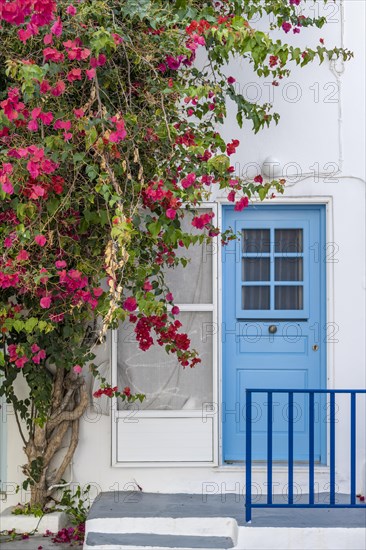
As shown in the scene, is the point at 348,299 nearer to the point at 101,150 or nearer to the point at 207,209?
the point at 207,209

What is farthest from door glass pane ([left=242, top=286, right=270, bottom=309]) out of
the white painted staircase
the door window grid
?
the white painted staircase

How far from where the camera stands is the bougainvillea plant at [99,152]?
15.8ft

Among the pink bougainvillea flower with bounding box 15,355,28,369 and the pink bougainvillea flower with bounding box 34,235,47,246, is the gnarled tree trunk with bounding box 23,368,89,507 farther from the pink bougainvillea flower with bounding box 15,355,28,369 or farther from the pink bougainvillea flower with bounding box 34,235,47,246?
the pink bougainvillea flower with bounding box 34,235,47,246

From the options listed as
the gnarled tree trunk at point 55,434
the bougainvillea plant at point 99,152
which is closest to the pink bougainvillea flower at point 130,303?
the bougainvillea plant at point 99,152

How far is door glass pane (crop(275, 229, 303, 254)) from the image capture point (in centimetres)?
699

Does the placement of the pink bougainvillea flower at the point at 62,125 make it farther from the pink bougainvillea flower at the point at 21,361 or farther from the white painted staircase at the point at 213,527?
the white painted staircase at the point at 213,527

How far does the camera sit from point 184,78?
6434mm

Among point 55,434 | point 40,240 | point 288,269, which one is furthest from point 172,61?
point 55,434

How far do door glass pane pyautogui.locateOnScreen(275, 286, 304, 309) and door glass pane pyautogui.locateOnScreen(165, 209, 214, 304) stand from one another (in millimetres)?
566

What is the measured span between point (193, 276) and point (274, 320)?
0.75m

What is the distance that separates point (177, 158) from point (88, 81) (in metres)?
0.75

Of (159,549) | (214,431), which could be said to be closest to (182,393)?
(214,431)

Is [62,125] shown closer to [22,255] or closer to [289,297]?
[22,255]

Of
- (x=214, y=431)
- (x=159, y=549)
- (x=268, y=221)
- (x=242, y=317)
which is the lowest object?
(x=159, y=549)
